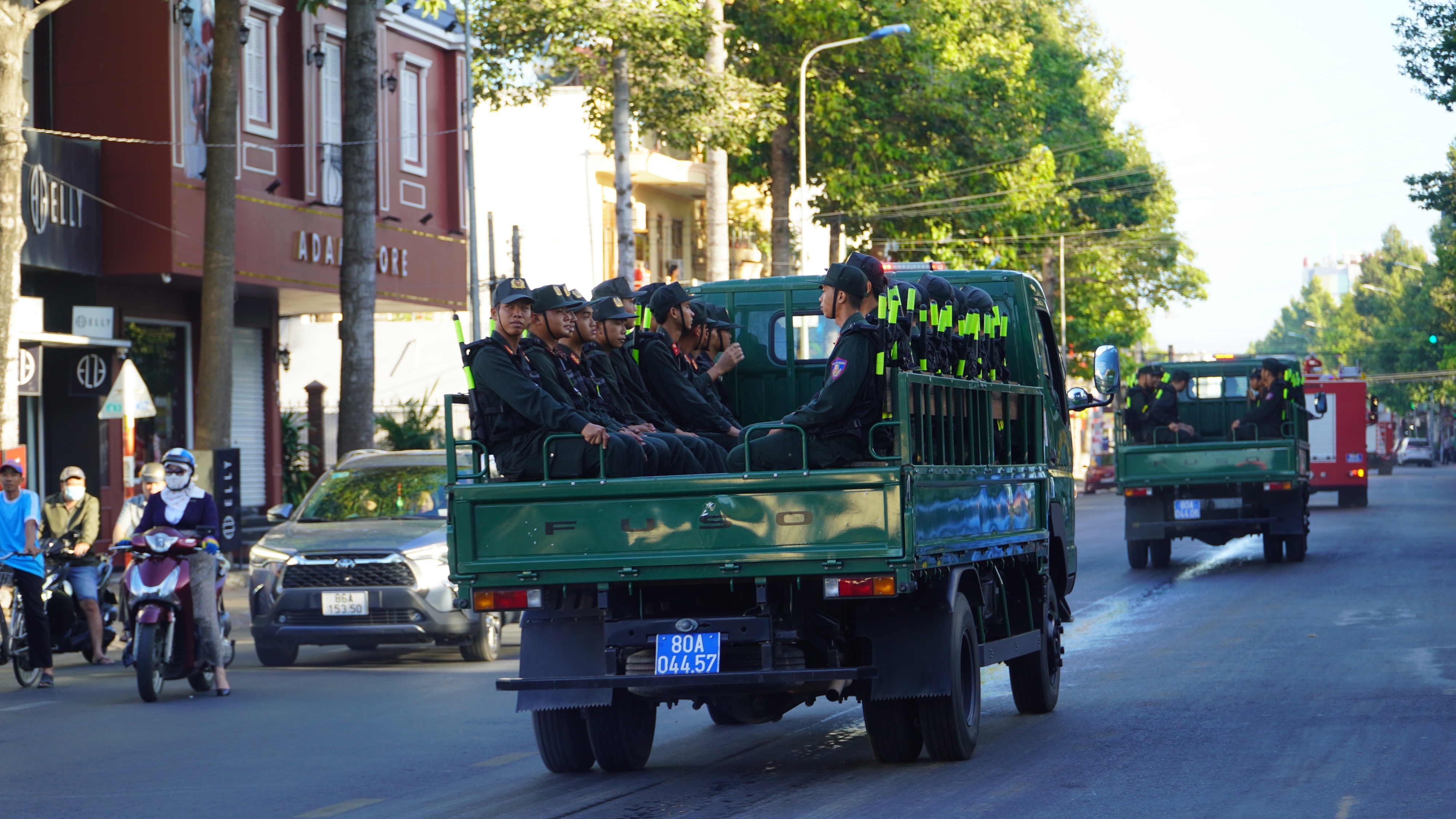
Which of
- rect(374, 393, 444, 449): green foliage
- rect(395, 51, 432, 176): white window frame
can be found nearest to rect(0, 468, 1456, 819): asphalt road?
rect(374, 393, 444, 449): green foliage

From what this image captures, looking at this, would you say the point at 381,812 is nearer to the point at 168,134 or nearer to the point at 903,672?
the point at 903,672

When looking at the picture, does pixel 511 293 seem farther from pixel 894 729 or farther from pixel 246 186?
pixel 246 186

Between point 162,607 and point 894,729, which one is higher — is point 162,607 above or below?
above

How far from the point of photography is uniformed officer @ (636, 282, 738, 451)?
949cm

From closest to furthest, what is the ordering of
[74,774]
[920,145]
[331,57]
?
1. [74,774]
2. [331,57]
3. [920,145]

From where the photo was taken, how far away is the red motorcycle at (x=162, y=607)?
41.8ft

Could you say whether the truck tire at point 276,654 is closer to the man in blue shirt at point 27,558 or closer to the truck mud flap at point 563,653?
the man in blue shirt at point 27,558

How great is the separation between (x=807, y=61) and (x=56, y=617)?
25026 mm

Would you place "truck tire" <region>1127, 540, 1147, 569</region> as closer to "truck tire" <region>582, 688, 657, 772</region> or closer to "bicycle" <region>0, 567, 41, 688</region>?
"bicycle" <region>0, 567, 41, 688</region>

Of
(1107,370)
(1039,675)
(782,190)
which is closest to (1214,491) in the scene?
(1107,370)

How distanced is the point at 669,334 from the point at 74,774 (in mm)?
3747

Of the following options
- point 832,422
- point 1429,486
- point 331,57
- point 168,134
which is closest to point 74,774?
point 832,422

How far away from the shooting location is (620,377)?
31.0ft

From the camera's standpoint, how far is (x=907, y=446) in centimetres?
796
